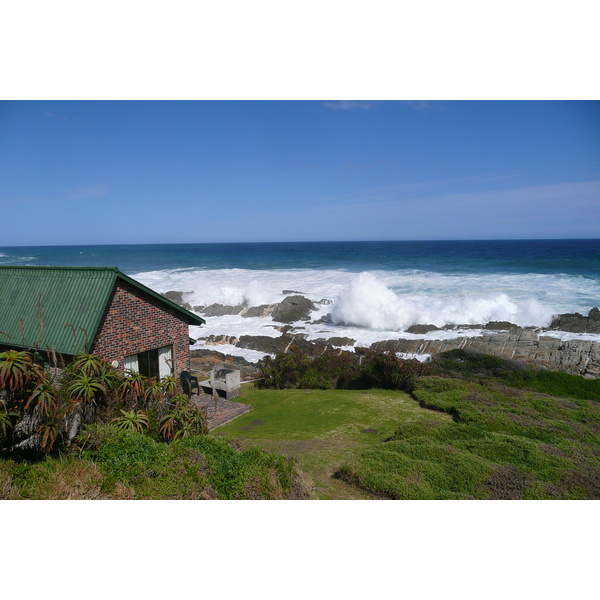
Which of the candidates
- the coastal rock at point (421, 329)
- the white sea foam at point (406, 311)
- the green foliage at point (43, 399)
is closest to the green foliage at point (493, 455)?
the green foliage at point (43, 399)

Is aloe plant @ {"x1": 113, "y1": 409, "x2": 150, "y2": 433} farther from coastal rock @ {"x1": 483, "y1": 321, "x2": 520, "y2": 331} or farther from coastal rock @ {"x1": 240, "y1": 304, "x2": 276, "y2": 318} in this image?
coastal rock @ {"x1": 240, "y1": 304, "x2": 276, "y2": 318}

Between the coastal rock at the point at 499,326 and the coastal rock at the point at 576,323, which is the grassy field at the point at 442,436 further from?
the coastal rock at the point at 576,323

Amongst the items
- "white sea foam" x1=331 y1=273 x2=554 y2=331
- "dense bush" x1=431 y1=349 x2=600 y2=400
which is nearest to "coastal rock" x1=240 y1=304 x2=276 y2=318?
"white sea foam" x1=331 y1=273 x2=554 y2=331

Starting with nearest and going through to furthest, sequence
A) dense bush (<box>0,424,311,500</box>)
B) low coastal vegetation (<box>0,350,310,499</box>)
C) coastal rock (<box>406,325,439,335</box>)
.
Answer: dense bush (<box>0,424,311,500</box>)
low coastal vegetation (<box>0,350,310,499</box>)
coastal rock (<box>406,325,439,335</box>)

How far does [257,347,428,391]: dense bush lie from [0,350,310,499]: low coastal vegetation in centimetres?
756

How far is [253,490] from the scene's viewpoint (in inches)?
240

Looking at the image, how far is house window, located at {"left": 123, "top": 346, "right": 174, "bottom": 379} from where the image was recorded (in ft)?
34.5

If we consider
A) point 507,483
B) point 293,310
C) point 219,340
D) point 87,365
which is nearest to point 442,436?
point 507,483

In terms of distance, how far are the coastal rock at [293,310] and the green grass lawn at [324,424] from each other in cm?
1626

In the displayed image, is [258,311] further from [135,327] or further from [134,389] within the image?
[134,389]

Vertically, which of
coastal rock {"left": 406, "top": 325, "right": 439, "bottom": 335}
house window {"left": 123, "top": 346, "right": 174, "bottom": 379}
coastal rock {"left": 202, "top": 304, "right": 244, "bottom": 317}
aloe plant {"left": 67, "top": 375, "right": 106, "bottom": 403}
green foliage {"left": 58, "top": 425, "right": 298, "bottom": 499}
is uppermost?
aloe plant {"left": 67, "top": 375, "right": 106, "bottom": 403}

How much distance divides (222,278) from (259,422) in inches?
1823

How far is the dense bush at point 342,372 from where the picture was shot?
47.2 ft

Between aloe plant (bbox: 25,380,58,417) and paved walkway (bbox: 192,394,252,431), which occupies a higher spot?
aloe plant (bbox: 25,380,58,417)
